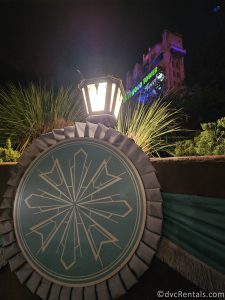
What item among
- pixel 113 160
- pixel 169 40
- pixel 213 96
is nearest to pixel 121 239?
pixel 113 160

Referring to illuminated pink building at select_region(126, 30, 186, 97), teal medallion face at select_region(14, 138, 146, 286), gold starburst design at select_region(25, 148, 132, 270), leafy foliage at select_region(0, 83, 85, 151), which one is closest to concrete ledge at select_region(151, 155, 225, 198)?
teal medallion face at select_region(14, 138, 146, 286)

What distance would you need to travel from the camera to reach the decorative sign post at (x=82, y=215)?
6.18ft

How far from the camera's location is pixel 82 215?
2.05 meters

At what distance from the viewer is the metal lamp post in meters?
3.29

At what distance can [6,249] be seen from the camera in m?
2.12

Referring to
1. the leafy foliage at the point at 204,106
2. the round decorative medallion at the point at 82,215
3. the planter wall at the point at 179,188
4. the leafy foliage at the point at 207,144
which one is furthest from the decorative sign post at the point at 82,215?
the leafy foliage at the point at 204,106

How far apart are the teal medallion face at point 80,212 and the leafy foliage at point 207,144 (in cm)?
167

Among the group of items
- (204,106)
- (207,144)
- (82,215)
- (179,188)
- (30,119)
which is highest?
(204,106)

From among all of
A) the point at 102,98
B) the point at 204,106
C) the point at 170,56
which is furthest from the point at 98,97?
the point at 170,56

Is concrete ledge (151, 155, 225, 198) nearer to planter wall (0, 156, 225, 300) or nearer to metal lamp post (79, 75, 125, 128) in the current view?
planter wall (0, 156, 225, 300)

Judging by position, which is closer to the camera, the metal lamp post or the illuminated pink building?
the metal lamp post

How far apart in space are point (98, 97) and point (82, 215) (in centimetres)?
176

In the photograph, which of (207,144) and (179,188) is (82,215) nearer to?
(179,188)

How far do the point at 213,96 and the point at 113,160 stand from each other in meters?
15.2
